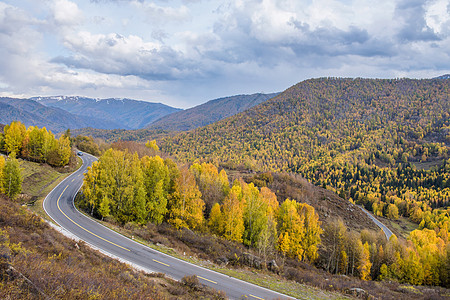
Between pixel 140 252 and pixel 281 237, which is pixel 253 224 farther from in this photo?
pixel 140 252

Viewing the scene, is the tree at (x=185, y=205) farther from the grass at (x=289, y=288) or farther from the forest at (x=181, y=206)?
the grass at (x=289, y=288)

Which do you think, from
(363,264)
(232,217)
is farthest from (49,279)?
(363,264)

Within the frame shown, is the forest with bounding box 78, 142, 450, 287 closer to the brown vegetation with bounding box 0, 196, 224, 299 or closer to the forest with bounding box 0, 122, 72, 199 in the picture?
the brown vegetation with bounding box 0, 196, 224, 299

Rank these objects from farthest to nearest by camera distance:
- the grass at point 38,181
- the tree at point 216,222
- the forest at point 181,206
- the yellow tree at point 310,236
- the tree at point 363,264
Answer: the tree at point 363,264, the yellow tree at point 310,236, the tree at point 216,222, the grass at point 38,181, the forest at point 181,206

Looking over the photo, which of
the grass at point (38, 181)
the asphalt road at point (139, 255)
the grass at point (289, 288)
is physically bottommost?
the grass at point (289, 288)

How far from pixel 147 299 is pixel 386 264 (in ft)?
203

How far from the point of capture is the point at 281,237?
48.3 m

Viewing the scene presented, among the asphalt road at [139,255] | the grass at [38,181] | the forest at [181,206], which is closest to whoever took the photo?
the asphalt road at [139,255]

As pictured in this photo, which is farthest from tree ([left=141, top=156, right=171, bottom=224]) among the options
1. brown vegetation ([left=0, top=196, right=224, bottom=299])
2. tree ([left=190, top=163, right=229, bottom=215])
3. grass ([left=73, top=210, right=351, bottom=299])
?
brown vegetation ([left=0, top=196, right=224, bottom=299])

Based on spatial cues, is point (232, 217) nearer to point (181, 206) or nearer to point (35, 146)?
point (181, 206)

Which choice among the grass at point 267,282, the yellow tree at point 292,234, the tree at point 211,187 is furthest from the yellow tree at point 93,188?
the yellow tree at point 292,234

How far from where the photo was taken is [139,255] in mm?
23328

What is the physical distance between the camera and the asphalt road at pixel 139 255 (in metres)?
19.5

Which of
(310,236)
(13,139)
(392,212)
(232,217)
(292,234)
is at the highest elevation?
(13,139)
